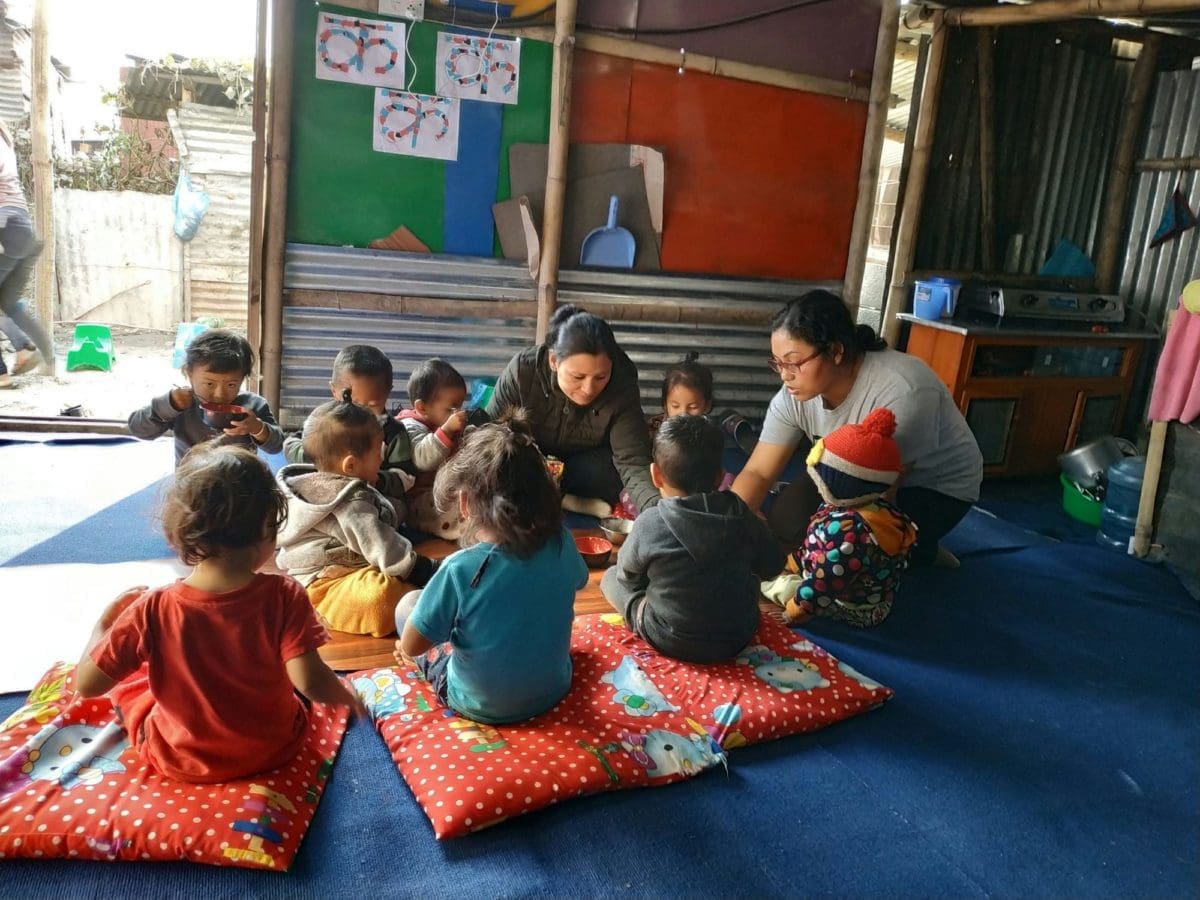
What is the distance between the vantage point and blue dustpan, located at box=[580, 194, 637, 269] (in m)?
4.64

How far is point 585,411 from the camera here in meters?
3.21

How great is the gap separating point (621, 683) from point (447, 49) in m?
3.33

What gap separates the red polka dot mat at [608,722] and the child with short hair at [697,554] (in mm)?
85

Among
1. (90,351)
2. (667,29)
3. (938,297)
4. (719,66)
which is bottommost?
(90,351)

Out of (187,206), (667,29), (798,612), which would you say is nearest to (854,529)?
(798,612)

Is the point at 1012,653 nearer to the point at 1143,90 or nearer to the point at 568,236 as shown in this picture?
the point at 568,236

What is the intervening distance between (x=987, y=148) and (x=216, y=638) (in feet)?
16.1

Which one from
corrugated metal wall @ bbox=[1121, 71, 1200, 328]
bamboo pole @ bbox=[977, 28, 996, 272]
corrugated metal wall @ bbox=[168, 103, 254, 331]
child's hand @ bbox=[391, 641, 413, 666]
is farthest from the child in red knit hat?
corrugated metal wall @ bbox=[168, 103, 254, 331]

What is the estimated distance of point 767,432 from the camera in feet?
10.1

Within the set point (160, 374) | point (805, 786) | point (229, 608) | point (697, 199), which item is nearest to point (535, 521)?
point (229, 608)

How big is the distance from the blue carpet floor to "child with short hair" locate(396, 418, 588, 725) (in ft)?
0.89

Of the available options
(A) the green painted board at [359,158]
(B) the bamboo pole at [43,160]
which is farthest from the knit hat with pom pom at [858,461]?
(B) the bamboo pole at [43,160]

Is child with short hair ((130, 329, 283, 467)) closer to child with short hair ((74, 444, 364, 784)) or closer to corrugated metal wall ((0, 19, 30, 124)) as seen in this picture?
child with short hair ((74, 444, 364, 784))

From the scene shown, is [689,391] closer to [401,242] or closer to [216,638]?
[401,242]
